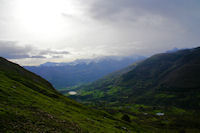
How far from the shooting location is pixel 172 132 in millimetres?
101188

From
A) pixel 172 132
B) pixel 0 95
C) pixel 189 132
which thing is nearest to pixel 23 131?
pixel 0 95

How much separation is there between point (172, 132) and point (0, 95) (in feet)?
405

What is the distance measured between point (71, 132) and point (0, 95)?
24675 millimetres

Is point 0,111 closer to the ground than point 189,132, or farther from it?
farther from it

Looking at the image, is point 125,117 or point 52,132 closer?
point 52,132

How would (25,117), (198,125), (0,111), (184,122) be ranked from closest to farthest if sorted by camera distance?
1. (0,111)
2. (25,117)
3. (198,125)
4. (184,122)

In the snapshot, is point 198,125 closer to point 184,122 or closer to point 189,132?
point 184,122

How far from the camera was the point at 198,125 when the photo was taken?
12694cm

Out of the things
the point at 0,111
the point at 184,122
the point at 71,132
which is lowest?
the point at 184,122

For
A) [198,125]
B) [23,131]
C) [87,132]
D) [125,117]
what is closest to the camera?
[23,131]

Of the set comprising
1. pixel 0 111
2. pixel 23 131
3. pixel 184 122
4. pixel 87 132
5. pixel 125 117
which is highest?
pixel 0 111

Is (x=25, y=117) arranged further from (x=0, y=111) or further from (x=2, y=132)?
(x=2, y=132)

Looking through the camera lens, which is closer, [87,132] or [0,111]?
[0,111]

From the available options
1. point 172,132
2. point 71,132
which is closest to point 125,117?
point 172,132
